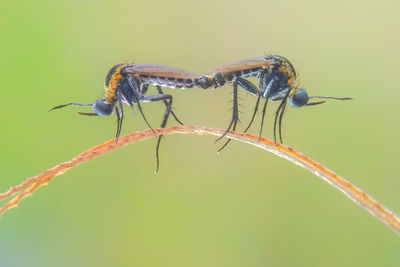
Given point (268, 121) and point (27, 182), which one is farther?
point (268, 121)

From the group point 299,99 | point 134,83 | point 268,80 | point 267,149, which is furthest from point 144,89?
point 267,149

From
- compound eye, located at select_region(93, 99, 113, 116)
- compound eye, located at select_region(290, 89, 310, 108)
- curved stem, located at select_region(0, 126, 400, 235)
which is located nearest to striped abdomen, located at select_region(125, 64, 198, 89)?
compound eye, located at select_region(93, 99, 113, 116)

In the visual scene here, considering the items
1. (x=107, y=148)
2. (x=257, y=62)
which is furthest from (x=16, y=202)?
(x=257, y=62)

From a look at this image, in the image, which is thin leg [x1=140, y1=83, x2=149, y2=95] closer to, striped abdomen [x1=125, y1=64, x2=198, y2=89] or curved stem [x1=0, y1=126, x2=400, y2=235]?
striped abdomen [x1=125, y1=64, x2=198, y2=89]

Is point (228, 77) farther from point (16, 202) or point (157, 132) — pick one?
point (16, 202)

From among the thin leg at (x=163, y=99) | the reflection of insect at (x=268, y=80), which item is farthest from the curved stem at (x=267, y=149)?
the reflection of insect at (x=268, y=80)

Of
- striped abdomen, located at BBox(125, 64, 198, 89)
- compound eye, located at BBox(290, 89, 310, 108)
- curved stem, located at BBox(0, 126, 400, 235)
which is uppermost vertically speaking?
striped abdomen, located at BBox(125, 64, 198, 89)
